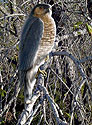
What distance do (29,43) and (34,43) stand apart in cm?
5

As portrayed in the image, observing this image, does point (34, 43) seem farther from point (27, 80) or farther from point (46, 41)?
point (27, 80)

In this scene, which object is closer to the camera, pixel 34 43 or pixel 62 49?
pixel 34 43

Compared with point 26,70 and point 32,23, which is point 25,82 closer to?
point 26,70

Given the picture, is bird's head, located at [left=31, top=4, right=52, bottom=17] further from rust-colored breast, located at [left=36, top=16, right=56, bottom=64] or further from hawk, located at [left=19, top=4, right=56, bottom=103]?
rust-colored breast, located at [left=36, top=16, right=56, bottom=64]

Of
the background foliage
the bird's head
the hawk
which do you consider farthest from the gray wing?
the background foliage

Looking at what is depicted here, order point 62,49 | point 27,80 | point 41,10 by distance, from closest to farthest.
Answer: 1. point 27,80
2. point 41,10
3. point 62,49

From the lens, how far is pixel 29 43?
9.30ft

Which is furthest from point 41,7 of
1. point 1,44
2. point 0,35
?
point 0,35

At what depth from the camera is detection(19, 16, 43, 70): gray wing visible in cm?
277

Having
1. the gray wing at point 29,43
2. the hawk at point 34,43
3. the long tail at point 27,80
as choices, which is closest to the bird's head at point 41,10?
the hawk at point 34,43

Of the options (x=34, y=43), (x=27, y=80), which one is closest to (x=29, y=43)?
(x=34, y=43)

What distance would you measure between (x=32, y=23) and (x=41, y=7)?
0.76ft

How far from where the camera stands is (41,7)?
2996 millimetres

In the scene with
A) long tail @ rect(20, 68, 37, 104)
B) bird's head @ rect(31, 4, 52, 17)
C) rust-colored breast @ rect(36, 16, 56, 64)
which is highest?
bird's head @ rect(31, 4, 52, 17)
